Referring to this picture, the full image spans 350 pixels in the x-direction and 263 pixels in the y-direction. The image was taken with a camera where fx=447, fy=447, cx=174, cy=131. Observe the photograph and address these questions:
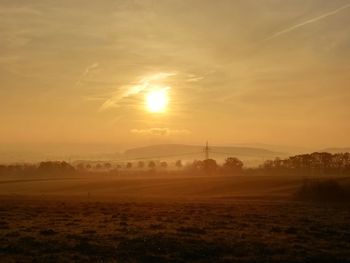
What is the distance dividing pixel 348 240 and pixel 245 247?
24.3ft

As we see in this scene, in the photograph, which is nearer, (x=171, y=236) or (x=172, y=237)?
(x=172, y=237)

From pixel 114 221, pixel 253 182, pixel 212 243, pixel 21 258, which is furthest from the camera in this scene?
pixel 253 182

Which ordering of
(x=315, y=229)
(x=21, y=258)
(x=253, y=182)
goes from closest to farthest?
(x=21, y=258) → (x=315, y=229) → (x=253, y=182)

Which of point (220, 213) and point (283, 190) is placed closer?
point (220, 213)

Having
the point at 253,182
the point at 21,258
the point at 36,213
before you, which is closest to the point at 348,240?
the point at 21,258

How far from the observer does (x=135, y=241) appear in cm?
2612

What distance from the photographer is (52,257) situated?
2148 centimetres

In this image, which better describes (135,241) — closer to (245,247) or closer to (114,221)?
(245,247)

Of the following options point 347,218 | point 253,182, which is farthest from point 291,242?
point 253,182

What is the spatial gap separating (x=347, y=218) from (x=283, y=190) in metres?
47.5

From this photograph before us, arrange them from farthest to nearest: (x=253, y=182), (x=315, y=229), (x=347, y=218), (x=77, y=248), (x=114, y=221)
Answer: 1. (x=253, y=182)
2. (x=347, y=218)
3. (x=114, y=221)
4. (x=315, y=229)
5. (x=77, y=248)

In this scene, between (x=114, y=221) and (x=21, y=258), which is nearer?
(x=21, y=258)

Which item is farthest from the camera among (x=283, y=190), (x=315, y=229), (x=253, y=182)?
(x=253, y=182)

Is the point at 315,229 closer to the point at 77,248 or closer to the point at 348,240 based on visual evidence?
the point at 348,240
